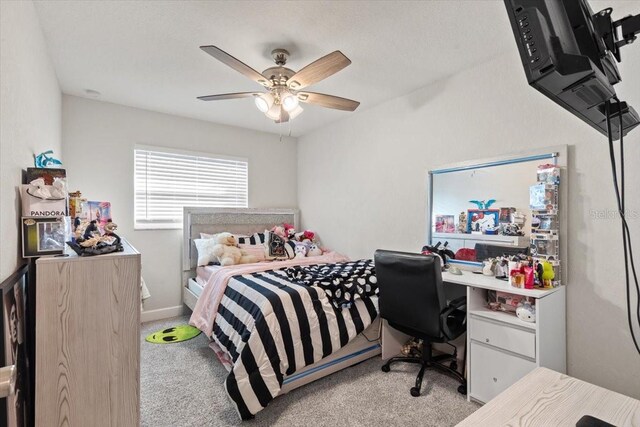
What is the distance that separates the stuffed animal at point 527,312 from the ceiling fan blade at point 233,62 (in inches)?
89.8

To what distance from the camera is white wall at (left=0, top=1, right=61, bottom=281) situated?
47.3 inches

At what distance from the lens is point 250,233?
420 cm

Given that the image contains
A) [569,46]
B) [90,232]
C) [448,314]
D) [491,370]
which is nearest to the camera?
[569,46]

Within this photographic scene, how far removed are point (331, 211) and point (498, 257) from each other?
2.15 m

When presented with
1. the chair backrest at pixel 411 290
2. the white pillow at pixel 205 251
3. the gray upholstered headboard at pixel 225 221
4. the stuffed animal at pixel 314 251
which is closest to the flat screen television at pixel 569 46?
the chair backrest at pixel 411 290

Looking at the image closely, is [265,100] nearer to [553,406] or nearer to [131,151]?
[131,151]

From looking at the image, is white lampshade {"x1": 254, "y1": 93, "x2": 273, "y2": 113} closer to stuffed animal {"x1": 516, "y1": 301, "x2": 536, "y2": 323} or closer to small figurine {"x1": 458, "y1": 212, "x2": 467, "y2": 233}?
small figurine {"x1": 458, "y1": 212, "x2": 467, "y2": 233}

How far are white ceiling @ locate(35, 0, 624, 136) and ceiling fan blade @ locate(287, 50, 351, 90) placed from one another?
0.29 meters

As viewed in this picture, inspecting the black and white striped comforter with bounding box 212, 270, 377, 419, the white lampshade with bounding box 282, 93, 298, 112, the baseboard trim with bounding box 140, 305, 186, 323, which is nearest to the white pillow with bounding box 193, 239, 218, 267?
the baseboard trim with bounding box 140, 305, 186, 323

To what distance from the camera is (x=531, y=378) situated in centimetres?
84

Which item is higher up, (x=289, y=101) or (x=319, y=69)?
(x=319, y=69)

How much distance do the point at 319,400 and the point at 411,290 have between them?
972mm

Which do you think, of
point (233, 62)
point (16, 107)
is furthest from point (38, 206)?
point (233, 62)

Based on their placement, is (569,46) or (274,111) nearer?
(569,46)
